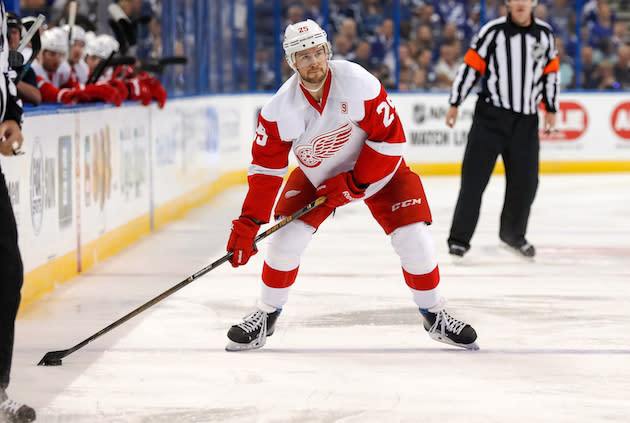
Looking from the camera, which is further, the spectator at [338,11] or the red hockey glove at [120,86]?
the spectator at [338,11]

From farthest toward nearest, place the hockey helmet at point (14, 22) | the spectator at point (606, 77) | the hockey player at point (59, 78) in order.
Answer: the spectator at point (606, 77)
the hockey player at point (59, 78)
the hockey helmet at point (14, 22)

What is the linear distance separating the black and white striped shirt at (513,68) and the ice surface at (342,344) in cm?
89

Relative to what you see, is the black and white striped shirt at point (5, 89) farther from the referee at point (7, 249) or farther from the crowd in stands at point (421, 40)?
the crowd in stands at point (421, 40)

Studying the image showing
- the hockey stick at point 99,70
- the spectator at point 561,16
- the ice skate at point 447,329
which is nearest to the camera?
the ice skate at point 447,329

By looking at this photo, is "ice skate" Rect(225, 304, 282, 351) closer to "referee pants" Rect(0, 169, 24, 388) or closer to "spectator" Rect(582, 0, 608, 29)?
"referee pants" Rect(0, 169, 24, 388)

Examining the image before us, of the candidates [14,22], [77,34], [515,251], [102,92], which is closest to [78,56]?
[77,34]

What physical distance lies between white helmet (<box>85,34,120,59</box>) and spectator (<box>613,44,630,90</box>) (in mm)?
6797

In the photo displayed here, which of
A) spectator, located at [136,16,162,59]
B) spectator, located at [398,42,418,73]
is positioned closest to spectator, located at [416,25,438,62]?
spectator, located at [398,42,418,73]

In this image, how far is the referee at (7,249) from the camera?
268 cm

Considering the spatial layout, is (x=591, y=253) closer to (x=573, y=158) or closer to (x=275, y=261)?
(x=275, y=261)

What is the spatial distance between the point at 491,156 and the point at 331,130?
2538 millimetres

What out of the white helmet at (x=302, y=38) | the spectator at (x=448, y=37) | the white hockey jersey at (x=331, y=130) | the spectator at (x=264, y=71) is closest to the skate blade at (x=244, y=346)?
the white hockey jersey at (x=331, y=130)

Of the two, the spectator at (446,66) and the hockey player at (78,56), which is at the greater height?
the hockey player at (78,56)

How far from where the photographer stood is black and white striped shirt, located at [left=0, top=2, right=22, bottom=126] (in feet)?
8.87
